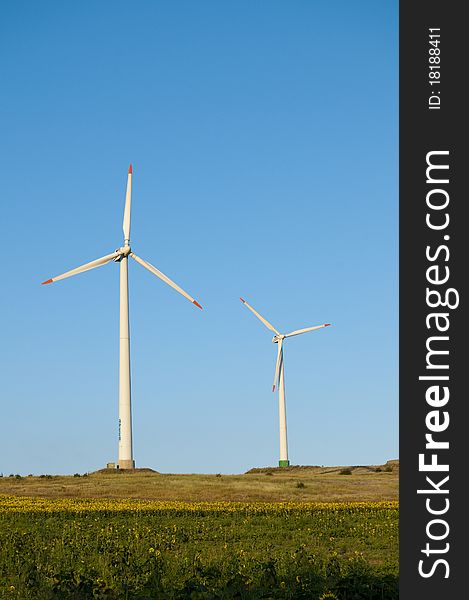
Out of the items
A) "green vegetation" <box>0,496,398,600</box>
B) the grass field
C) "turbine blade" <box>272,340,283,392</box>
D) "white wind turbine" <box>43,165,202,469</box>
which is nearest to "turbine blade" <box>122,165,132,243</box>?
"white wind turbine" <box>43,165,202,469</box>

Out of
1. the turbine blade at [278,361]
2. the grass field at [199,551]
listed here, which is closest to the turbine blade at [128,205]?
the turbine blade at [278,361]

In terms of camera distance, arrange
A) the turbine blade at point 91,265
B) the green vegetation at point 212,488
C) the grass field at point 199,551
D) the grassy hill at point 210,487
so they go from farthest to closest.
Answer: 1. the turbine blade at point 91,265
2. the grassy hill at point 210,487
3. the green vegetation at point 212,488
4. the grass field at point 199,551

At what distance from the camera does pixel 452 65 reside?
7.66m

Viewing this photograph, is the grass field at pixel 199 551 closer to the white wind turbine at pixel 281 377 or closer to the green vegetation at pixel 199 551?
the green vegetation at pixel 199 551

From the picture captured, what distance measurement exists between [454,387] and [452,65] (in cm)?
302

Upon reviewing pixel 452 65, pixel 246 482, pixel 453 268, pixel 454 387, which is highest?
pixel 452 65

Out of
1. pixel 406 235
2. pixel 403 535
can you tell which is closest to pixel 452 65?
pixel 406 235

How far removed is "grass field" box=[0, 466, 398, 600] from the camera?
13562 millimetres

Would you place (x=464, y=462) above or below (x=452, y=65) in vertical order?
below

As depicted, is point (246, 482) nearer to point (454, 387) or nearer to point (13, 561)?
point (13, 561)

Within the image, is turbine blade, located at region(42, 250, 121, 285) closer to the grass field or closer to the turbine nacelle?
the turbine nacelle

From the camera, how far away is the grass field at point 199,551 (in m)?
13.6

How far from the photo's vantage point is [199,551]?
2114 centimetres

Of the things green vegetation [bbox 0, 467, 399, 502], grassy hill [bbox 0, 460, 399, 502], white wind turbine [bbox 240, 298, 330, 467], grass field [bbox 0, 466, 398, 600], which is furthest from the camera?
white wind turbine [bbox 240, 298, 330, 467]
